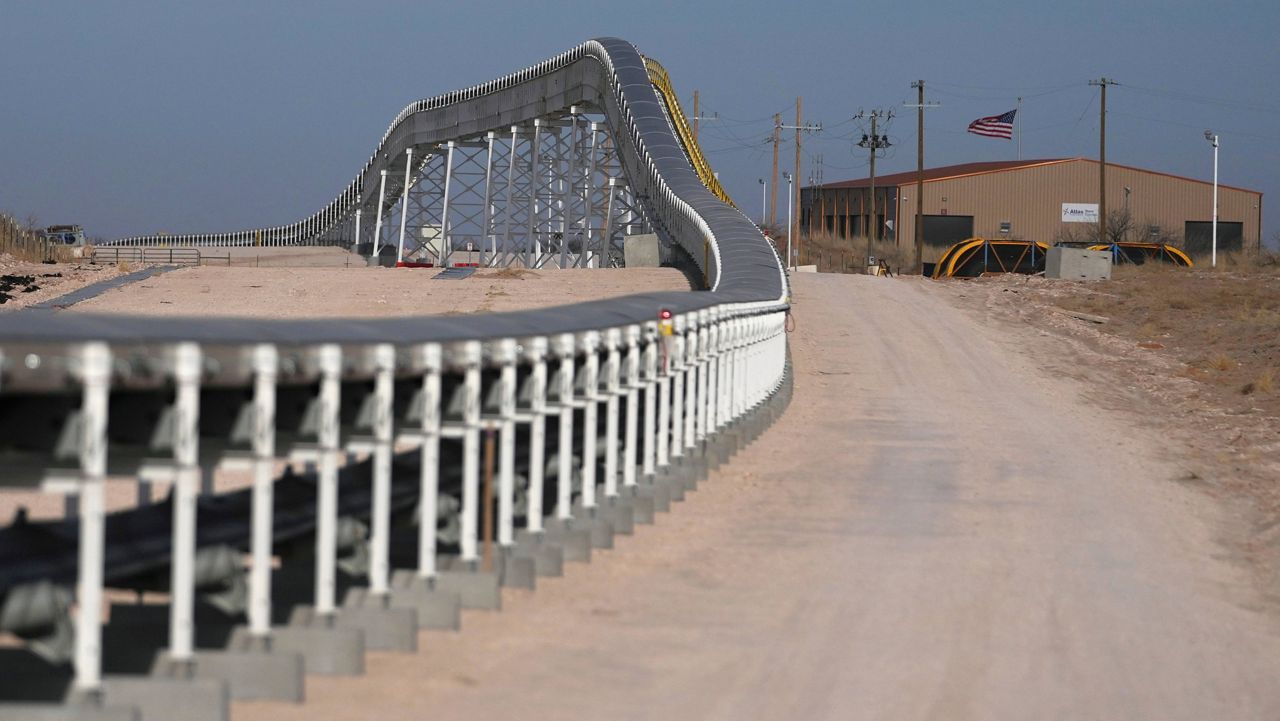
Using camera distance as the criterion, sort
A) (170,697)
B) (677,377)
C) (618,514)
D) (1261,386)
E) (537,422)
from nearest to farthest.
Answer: (170,697), (537,422), (618,514), (677,377), (1261,386)

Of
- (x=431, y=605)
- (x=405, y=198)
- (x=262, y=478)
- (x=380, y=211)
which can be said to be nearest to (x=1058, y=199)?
(x=380, y=211)

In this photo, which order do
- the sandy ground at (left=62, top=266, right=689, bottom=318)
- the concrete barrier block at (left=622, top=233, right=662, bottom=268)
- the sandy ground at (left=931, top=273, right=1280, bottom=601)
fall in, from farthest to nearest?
the concrete barrier block at (left=622, top=233, right=662, bottom=268), the sandy ground at (left=62, top=266, right=689, bottom=318), the sandy ground at (left=931, top=273, right=1280, bottom=601)

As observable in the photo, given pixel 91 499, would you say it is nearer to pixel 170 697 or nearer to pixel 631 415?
pixel 170 697

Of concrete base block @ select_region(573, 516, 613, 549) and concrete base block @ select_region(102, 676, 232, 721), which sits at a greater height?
concrete base block @ select_region(102, 676, 232, 721)

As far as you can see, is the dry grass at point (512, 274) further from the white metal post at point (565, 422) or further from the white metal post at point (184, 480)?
the white metal post at point (184, 480)

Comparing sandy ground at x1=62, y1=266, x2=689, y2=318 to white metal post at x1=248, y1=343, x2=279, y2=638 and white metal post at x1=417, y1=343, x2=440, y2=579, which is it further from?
white metal post at x1=248, y1=343, x2=279, y2=638

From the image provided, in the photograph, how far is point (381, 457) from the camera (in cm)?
780

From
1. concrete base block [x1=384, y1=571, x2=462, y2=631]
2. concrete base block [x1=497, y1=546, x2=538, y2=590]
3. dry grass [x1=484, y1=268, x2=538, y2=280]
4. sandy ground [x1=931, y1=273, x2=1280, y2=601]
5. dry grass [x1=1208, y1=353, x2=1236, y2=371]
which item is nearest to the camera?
concrete base block [x1=384, y1=571, x2=462, y2=631]

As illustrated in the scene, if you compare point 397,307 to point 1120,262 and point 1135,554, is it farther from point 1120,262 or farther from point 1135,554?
point 1120,262

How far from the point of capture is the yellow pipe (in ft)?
166

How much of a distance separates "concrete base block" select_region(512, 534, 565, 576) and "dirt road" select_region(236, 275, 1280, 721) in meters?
0.15

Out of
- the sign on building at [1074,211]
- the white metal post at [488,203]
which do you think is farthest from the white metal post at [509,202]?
the sign on building at [1074,211]

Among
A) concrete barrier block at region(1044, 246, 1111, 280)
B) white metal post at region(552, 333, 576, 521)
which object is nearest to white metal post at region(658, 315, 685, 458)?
white metal post at region(552, 333, 576, 521)

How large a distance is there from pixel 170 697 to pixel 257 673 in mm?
739
